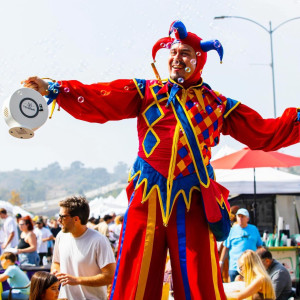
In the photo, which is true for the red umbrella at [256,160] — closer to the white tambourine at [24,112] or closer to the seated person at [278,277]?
the seated person at [278,277]

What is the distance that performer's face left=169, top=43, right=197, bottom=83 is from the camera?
349 cm

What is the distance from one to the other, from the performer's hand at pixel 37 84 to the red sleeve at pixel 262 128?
118 centimetres

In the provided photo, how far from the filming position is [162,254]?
3.31 meters

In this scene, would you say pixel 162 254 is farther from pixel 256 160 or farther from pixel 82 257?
pixel 256 160

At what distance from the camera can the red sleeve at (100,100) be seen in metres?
3.35

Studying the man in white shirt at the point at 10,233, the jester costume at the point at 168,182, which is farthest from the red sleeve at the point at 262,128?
the man in white shirt at the point at 10,233

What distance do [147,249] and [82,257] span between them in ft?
4.68

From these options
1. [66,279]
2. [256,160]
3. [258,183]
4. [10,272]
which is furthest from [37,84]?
[258,183]

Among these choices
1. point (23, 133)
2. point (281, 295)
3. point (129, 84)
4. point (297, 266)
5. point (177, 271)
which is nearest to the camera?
point (23, 133)

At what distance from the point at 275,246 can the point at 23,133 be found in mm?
7457

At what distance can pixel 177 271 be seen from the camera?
326cm

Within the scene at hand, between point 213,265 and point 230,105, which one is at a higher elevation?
point 230,105

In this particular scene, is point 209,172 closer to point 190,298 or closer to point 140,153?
point 140,153

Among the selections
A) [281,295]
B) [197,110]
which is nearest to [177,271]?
[197,110]
